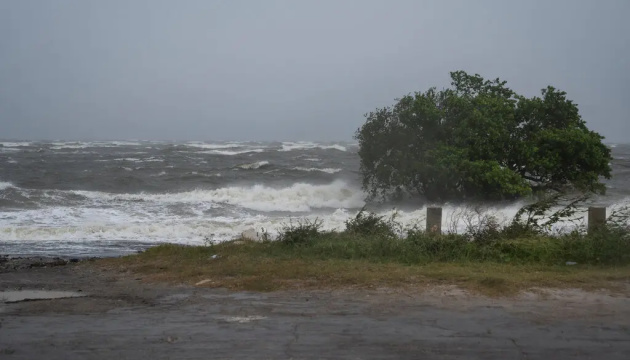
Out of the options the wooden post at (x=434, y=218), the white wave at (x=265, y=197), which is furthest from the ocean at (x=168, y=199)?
the wooden post at (x=434, y=218)

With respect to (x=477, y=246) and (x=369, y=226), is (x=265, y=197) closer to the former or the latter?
(x=369, y=226)

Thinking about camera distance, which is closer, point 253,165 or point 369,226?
point 369,226

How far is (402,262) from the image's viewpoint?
31.7ft

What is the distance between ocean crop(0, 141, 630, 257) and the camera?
17.9 metres

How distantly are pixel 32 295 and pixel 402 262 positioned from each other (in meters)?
5.32

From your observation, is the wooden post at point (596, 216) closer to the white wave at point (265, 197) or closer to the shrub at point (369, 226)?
the shrub at point (369, 226)

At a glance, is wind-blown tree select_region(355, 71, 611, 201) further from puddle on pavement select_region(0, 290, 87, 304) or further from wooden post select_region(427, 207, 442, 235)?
puddle on pavement select_region(0, 290, 87, 304)

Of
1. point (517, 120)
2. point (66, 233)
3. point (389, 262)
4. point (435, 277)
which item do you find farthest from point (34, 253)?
point (517, 120)

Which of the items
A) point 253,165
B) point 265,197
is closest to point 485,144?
point 265,197

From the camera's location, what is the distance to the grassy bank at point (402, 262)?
330 inches

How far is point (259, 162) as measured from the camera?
1757 inches

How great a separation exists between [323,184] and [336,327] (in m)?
27.8

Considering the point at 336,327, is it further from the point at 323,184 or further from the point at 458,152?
the point at 323,184

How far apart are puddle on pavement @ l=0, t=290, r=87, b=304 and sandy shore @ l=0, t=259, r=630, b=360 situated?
0.26 metres
